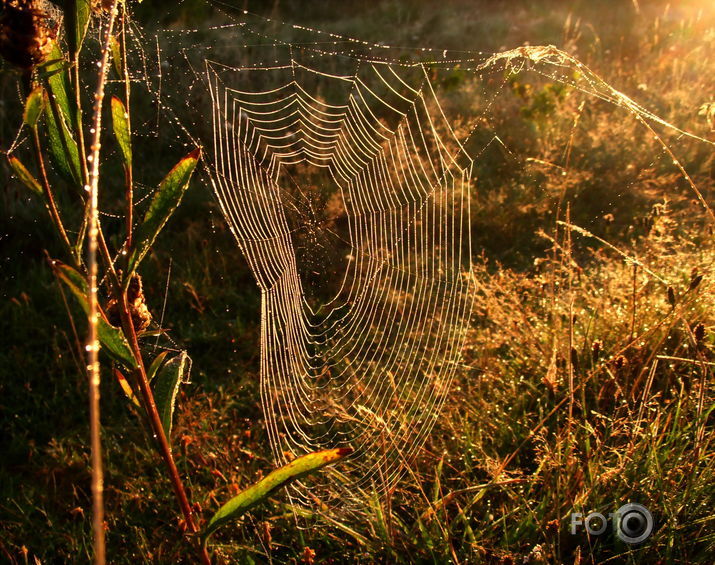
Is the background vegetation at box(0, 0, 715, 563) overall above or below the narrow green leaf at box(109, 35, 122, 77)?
below

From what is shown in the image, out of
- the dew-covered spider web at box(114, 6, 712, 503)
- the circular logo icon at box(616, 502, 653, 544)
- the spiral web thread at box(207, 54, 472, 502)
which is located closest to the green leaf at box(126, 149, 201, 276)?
the dew-covered spider web at box(114, 6, 712, 503)

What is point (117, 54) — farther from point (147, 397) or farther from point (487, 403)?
point (487, 403)

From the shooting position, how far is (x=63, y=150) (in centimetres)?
91

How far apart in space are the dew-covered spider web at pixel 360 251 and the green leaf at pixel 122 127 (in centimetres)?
80

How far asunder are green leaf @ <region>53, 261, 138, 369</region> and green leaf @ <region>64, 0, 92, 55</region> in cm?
29

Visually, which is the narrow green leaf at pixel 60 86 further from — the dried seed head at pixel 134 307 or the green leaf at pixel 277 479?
the green leaf at pixel 277 479

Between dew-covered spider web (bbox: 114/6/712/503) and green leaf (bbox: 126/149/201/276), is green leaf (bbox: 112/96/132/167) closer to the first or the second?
green leaf (bbox: 126/149/201/276)

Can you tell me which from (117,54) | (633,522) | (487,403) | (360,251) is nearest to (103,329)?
(117,54)

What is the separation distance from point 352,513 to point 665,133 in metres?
4.14

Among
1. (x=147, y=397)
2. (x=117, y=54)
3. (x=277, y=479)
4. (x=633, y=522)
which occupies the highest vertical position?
(x=117, y=54)

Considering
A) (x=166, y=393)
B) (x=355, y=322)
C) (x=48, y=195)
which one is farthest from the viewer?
(x=355, y=322)

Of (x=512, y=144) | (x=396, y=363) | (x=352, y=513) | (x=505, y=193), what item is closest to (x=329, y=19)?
(x=512, y=144)

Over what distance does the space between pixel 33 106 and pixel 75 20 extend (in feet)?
0.42

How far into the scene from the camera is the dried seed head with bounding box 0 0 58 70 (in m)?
0.75
